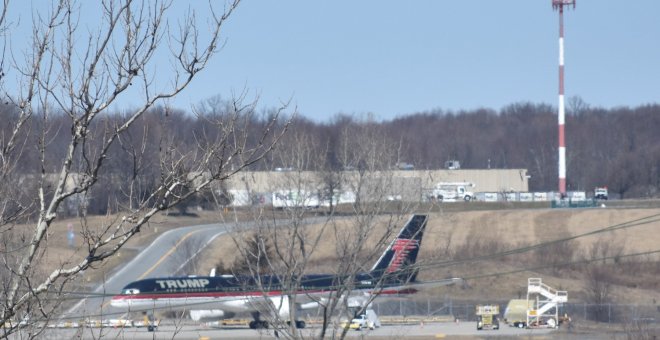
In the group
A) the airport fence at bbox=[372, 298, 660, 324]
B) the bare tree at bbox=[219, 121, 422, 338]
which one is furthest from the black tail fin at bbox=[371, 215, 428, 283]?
the airport fence at bbox=[372, 298, 660, 324]

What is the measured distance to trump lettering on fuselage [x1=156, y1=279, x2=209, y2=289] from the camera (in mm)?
41719

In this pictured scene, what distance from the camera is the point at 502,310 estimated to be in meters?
50.8

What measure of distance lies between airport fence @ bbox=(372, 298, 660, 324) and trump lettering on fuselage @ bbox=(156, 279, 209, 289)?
8876 mm

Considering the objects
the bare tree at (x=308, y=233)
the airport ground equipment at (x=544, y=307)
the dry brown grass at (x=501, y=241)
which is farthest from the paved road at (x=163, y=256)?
the airport ground equipment at (x=544, y=307)

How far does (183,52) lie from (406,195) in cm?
2769

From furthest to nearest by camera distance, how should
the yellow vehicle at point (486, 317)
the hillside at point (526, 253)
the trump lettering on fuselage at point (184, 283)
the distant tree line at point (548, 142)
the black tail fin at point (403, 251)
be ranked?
the distant tree line at point (548, 142), the hillside at point (526, 253), the yellow vehicle at point (486, 317), the trump lettering on fuselage at point (184, 283), the black tail fin at point (403, 251)

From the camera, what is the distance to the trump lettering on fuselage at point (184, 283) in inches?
1642

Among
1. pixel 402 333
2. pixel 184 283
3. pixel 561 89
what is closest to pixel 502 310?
pixel 402 333

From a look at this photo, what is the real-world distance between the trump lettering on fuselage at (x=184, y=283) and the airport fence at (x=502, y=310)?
8876 millimetres

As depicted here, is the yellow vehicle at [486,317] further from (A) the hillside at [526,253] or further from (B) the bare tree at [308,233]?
(B) the bare tree at [308,233]

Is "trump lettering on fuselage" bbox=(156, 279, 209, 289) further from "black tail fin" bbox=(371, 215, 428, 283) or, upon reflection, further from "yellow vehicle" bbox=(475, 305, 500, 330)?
"yellow vehicle" bbox=(475, 305, 500, 330)

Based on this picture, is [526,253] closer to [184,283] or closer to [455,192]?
[184,283]

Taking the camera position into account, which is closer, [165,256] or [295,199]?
[295,199]

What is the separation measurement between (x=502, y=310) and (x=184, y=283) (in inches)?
671
